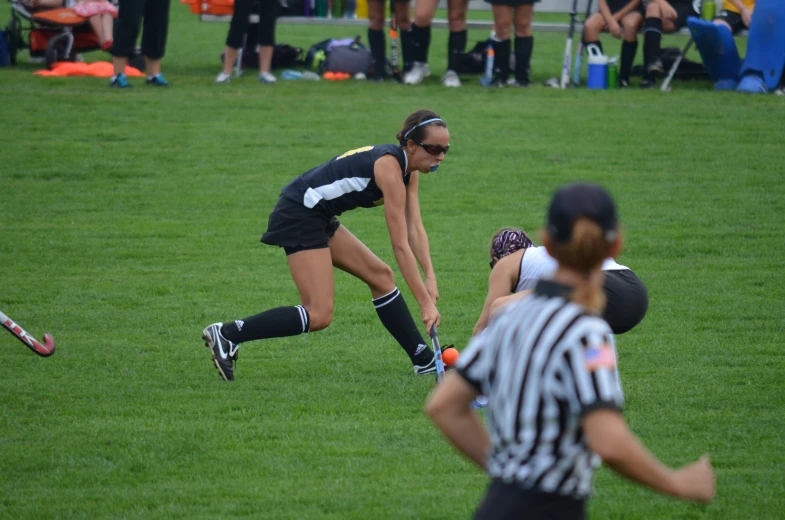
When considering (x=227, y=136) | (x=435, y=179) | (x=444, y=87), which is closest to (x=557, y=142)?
(x=435, y=179)

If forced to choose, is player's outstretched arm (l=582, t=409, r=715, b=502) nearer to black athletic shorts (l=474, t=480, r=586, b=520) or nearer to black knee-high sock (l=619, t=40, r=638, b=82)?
black athletic shorts (l=474, t=480, r=586, b=520)

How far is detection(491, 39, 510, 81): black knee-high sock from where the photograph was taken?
13997 mm

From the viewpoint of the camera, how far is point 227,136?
41.3 ft

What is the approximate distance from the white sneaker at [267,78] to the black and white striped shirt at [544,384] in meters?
12.9

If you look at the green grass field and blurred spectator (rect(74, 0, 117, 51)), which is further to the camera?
blurred spectator (rect(74, 0, 117, 51))

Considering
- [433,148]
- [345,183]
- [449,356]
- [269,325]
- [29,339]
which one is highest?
[433,148]

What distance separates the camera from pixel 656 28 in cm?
1409

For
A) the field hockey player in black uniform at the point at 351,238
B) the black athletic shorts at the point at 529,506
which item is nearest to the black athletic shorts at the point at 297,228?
the field hockey player in black uniform at the point at 351,238

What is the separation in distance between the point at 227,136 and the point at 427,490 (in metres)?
8.90

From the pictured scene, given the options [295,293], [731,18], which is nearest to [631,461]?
[295,293]

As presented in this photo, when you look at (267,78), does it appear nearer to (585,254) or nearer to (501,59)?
(501,59)

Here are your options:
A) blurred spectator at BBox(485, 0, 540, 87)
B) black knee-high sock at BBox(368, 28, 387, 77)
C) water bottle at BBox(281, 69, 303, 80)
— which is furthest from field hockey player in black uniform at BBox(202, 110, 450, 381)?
water bottle at BBox(281, 69, 303, 80)

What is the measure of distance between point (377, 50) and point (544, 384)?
42.9 feet

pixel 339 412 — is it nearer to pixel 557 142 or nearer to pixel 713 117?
pixel 557 142
